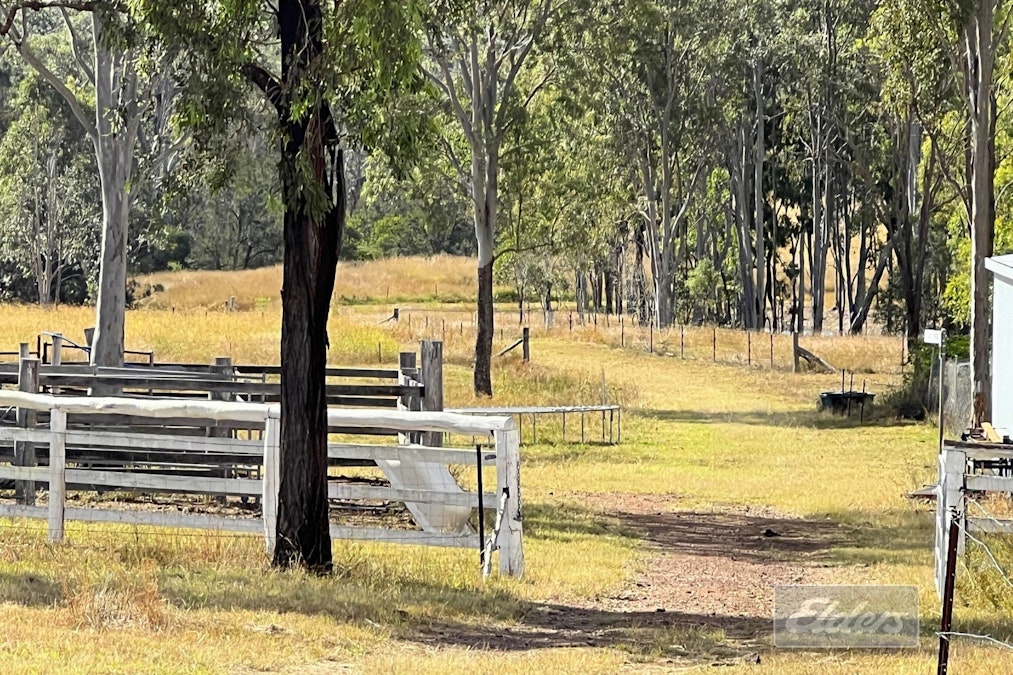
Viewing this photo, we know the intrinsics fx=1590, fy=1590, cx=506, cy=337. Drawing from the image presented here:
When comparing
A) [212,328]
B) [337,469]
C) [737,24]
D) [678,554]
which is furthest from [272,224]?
[678,554]

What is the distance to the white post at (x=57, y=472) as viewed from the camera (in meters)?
12.2

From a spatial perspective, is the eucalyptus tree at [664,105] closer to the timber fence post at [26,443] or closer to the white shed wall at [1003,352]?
the white shed wall at [1003,352]

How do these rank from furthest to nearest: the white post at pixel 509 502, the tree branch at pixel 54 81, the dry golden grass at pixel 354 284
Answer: the dry golden grass at pixel 354 284 → the tree branch at pixel 54 81 → the white post at pixel 509 502

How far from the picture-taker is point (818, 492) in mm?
20500

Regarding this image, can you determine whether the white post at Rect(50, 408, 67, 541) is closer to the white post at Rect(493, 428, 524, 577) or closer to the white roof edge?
the white post at Rect(493, 428, 524, 577)

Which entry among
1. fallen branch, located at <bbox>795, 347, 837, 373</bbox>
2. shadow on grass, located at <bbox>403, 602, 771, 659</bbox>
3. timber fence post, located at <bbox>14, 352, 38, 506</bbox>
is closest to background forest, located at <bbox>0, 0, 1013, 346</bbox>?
fallen branch, located at <bbox>795, 347, 837, 373</bbox>

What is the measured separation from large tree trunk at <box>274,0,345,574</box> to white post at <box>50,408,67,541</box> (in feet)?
6.00

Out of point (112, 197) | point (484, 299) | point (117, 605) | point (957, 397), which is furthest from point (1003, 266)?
point (484, 299)

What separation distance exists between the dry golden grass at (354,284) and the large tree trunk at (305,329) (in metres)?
57.0

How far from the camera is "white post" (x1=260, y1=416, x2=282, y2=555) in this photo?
12.0 meters

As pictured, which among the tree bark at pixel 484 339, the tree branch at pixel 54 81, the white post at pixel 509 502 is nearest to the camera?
the white post at pixel 509 502

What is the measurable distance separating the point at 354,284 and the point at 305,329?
2797 inches

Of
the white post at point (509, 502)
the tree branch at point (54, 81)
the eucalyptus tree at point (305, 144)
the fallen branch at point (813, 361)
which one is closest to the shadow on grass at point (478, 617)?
the white post at point (509, 502)

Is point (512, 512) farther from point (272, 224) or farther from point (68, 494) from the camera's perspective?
point (272, 224)
